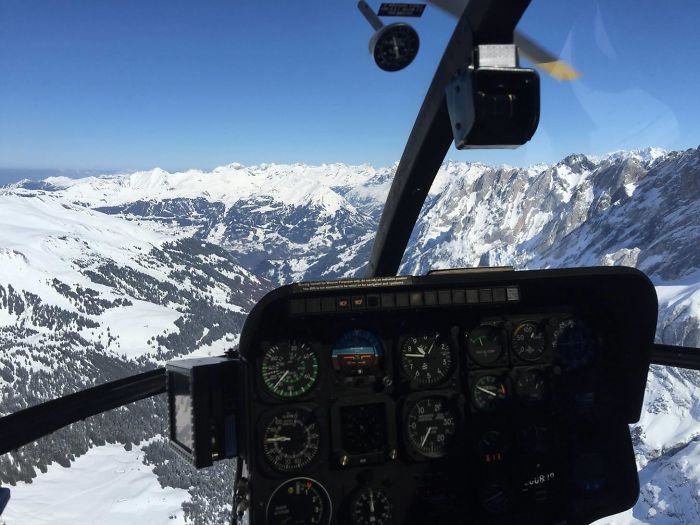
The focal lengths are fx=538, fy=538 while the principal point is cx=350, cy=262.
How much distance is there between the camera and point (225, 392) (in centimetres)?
347

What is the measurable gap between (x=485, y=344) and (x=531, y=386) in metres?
0.48

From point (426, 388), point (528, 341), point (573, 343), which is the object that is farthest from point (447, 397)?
point (573, 343)

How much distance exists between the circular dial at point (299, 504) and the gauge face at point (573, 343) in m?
2.08

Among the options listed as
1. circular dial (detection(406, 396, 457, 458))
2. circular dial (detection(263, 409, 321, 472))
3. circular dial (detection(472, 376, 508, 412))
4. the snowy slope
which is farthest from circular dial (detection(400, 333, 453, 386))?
the snowy slope

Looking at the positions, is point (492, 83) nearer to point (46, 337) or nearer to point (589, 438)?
point (589, 438)

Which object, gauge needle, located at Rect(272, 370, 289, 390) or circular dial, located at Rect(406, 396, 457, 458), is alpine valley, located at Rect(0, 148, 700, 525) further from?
circular dial, located at Rect(406, 396, 457, 458)

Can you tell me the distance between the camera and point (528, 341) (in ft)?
13.7

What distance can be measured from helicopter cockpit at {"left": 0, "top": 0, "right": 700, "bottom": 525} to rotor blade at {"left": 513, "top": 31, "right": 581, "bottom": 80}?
0.01 m

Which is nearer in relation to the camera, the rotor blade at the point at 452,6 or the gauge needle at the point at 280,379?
the rotor blade at the point at 452,6

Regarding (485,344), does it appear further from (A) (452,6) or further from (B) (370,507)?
(A) (452,6)

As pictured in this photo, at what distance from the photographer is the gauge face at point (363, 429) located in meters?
3.76

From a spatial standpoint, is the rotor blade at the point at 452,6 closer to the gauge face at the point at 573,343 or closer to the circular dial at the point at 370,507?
the gauge face at the point at 573,343

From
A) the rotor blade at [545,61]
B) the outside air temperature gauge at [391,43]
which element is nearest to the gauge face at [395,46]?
the outside air temperature gauge at [391,43]

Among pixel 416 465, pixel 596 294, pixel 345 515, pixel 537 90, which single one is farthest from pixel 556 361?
pixel 537 90
